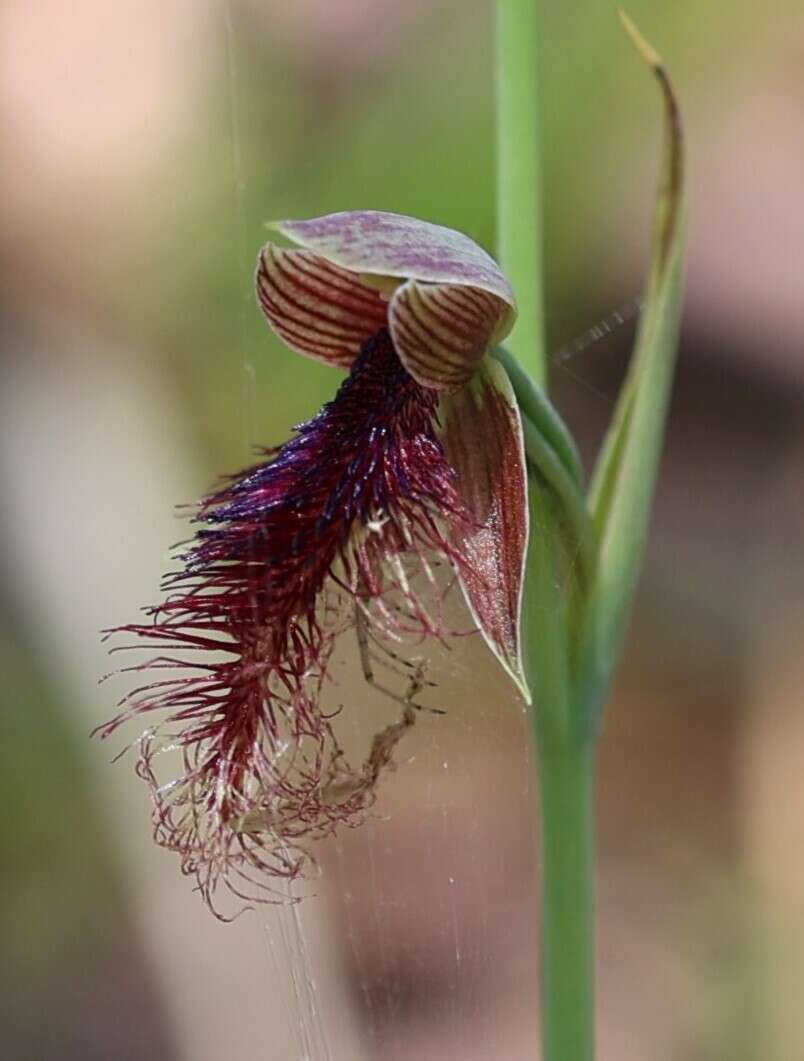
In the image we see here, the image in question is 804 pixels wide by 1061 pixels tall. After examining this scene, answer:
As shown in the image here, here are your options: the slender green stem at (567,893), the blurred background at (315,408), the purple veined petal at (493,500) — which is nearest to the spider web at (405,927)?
the blurred background at (315,408)

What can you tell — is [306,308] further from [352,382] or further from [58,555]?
[58,555]

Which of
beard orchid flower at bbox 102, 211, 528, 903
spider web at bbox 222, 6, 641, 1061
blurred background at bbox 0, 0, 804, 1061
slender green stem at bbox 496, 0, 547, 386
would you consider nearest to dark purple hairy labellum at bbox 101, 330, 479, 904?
beard orchid flower at bbox 102, 211, 528, 903

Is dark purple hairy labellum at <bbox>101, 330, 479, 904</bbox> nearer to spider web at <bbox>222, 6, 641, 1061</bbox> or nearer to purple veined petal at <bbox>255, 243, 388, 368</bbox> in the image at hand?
purple veined petal at <bbox>255, 243, 388, 368</bbox>

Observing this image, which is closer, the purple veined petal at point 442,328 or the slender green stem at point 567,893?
the purple veined petal at point 442,328

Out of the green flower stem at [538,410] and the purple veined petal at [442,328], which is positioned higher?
the purple veined petal at [442,328]

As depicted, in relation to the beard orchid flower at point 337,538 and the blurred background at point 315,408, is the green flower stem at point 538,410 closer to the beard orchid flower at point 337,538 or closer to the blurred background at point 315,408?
the beard orchid flower at point 337,538

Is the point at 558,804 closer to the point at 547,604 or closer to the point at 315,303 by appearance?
the point at 547,604

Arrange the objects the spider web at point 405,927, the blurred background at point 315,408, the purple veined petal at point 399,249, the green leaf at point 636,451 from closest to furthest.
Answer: the purple veined petal at point 399,249
the green leaf at point 636,451
the spider web at point 405,927
the blurred background at point 315,408

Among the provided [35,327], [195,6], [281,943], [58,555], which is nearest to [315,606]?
[281,943]
